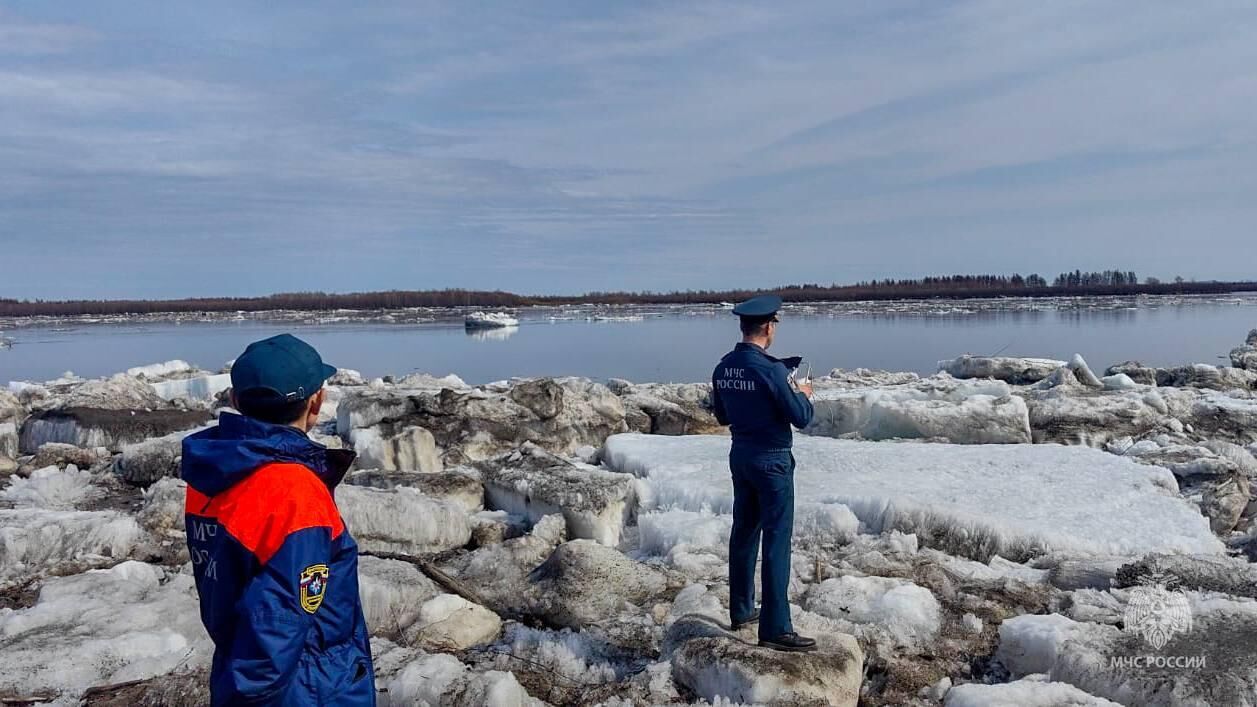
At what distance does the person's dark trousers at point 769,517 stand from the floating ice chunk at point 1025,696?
75cm

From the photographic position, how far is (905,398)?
957 centimetres

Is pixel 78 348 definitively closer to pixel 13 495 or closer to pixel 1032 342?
pixel 13 495

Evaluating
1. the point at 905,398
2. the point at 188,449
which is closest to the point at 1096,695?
the point at 188,449

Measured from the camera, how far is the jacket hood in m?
2.06

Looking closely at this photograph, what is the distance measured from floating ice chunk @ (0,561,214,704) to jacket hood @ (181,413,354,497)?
7.96 ft

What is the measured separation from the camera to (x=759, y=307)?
12.8 ft

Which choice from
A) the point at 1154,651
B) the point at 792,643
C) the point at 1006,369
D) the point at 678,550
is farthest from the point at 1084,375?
the point at 792,643

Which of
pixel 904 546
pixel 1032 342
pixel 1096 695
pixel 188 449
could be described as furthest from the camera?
pixel 1032 342

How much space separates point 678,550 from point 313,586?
3797mm

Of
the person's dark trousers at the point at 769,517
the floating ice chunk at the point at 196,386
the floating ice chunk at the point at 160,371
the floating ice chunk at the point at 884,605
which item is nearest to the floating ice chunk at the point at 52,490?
the person's dark trousers at the point at 769,517

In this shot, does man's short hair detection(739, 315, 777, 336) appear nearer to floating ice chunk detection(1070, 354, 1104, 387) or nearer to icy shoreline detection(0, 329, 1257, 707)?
icy shoreline detection(0, 329, 1257, 707)

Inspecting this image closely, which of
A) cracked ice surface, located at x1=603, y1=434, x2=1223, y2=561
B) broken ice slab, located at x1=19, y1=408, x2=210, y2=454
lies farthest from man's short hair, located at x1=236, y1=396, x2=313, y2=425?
broken ice slab, located at x1=19, y1=408, x2=210, y2=454

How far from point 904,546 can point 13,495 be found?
23.1ft

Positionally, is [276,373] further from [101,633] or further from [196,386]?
[196,386]
